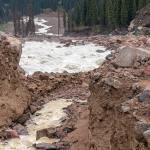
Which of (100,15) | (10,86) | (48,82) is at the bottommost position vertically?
(100,15)

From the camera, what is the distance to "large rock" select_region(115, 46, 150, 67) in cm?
1556

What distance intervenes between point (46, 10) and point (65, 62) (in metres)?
120

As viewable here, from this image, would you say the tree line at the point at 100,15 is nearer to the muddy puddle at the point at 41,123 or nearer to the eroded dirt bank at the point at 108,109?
the muddy puddle at the point at 41,123

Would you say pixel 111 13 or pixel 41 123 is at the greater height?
pixel 41 123

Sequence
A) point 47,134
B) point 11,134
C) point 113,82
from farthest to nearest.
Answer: point 11,134, point 47,134, point 113,82

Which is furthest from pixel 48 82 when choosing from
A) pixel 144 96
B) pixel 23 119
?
pixel 144 96

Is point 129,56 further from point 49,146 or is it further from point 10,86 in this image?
point 10,86

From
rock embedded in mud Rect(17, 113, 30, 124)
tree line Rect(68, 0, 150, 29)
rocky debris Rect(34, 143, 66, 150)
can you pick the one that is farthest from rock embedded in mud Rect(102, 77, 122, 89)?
tree line Rect(68, 0, 150, 29)

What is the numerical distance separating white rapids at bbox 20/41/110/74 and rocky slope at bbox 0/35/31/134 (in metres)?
9.77

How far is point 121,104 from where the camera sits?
13.4 meters

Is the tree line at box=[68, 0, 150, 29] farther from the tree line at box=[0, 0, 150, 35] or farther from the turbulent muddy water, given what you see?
the turbulent muddy water

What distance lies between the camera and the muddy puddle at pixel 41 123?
1786 centimetres

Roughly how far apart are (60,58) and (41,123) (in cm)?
1663

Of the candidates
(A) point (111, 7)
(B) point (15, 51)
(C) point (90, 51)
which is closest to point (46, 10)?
(A) point (111, 7)
